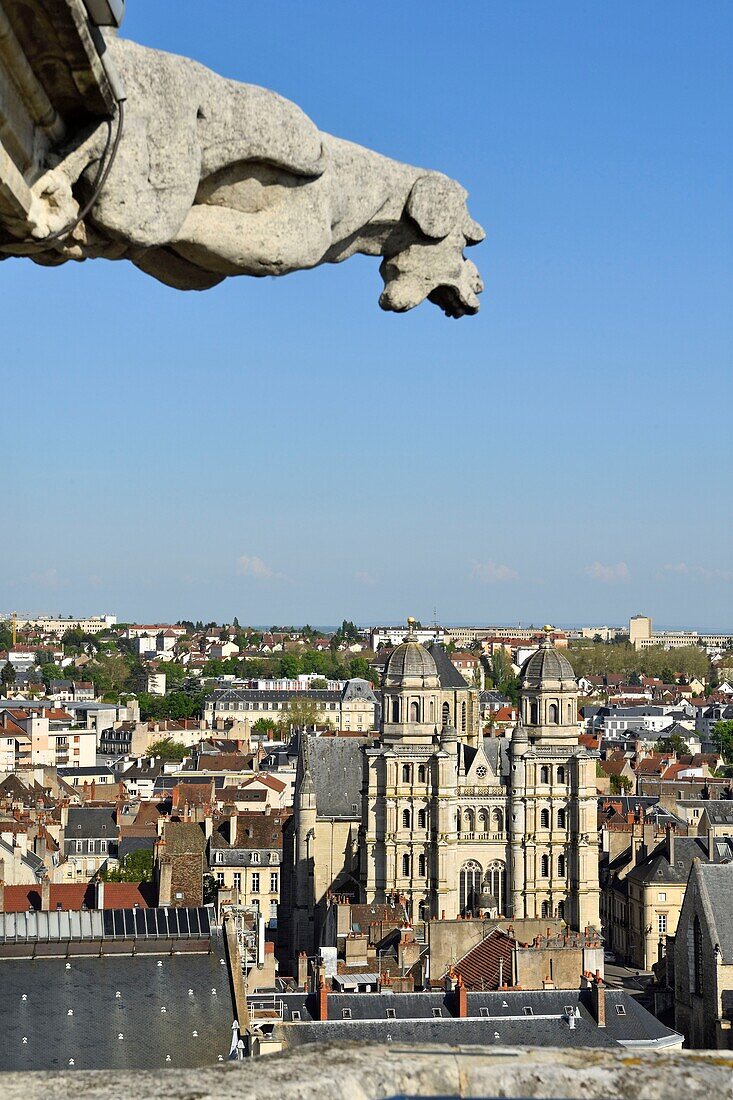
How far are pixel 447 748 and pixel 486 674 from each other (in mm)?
128553

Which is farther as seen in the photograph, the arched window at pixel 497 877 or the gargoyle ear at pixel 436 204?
the arched window at pixel 497 877

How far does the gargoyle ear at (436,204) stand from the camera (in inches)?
236

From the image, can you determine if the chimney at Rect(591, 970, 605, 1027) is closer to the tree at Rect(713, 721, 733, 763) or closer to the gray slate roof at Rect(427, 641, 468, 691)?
the gray slate roof at Rect(427, 641, 468, 691)

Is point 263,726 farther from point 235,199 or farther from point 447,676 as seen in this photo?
point 235,199

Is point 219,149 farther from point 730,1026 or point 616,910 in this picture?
point 616,910

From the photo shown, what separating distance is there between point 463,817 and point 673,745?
2786 inches

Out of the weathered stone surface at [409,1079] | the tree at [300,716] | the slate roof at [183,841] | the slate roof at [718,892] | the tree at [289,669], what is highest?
the tree at [289,669]

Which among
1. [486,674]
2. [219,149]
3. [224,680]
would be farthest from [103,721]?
[219,149]

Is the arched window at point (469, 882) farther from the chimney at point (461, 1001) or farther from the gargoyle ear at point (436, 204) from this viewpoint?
the gargoyle ear at point (436, 204)

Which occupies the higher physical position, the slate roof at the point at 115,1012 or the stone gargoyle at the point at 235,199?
the stone gargoyle at the point at 235,199

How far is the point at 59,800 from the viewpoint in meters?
70.9

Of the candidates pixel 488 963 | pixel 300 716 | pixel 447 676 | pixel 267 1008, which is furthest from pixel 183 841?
pixel 300 716

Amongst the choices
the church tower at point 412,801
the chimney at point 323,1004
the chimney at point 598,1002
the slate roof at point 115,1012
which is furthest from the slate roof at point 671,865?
the slate roof at point 115,1012

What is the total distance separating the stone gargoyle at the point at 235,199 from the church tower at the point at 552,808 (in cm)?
4555
